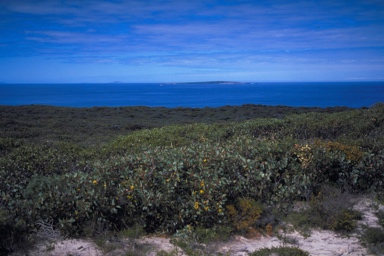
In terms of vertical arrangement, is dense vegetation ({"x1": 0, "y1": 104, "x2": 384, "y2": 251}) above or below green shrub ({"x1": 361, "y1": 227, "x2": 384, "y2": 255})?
above

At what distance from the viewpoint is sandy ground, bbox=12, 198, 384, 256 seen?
484 centimetres

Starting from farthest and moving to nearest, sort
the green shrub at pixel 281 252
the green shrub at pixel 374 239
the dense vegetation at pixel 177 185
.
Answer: the dense vegetation at pixel 177 185, the green shrub at pixel 374 239, the green shrub at pixel 281 252

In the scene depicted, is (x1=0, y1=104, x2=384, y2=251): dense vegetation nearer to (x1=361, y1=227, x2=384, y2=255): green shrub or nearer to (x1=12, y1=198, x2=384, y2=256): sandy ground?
(x1=12, y1=198, x2=384, y2=256): sandy ground

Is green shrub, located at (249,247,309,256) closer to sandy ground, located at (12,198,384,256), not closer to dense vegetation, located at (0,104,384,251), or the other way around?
sandy ground, located at (12,198,384,256)

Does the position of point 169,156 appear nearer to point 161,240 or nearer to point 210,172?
point 210,172

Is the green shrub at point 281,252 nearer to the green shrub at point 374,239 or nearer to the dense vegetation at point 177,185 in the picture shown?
the dense vegetation at point 177,185

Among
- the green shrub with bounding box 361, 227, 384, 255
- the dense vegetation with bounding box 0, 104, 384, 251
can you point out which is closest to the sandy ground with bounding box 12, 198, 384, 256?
the green shrub with bounding box 361, 227, 384, 255

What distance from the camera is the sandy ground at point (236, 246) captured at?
190 inches

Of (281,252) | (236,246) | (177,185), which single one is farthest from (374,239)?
(177,185)

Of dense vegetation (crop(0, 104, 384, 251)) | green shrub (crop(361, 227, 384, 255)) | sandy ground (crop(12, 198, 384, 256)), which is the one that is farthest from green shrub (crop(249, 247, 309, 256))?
green shrub (crop(361, 227, 384, 255))

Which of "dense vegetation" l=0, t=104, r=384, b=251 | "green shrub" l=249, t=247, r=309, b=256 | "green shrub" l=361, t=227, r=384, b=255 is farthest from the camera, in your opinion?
Result: "dense vegetation" l=0, t=104, r=384, b=251

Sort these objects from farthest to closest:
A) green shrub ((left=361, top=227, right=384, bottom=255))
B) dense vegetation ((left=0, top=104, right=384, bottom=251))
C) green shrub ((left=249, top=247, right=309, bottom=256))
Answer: dense vegetation ((left=0, top=104, right=384, bottom=251)), green shrub ((left=361, top=227, right=384, bottom=255)), green shrub ((left=249, top=247, right=309, bottom=256))

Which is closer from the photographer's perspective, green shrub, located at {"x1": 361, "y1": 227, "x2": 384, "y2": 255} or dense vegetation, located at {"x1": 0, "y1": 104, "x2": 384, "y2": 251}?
green shrub, located at {"x1": 361, "y1": 227, "x2": 384, "y2": 255}

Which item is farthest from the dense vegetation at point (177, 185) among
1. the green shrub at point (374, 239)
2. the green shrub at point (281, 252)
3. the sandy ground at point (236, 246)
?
the green shrub at point (374, 239)
